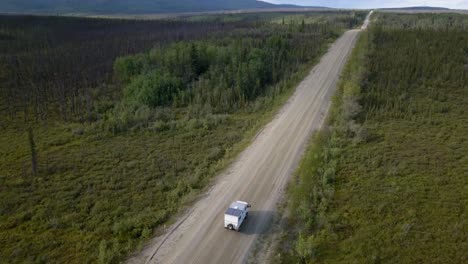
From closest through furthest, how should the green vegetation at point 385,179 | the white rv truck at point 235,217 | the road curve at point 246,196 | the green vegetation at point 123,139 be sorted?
the road curve at point 246,196 < the green vegetation at point 385,179 < the white rv truck at point 235,217 < the green vegetation at point 123,139

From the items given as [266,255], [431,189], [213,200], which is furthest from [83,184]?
[431,189]

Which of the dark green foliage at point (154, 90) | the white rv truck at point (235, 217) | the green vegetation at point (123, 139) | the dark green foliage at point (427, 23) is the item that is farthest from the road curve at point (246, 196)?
the dark green foliage at point (427, 23)

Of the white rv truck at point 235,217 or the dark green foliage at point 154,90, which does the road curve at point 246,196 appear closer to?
the white rv truck at point 235,217

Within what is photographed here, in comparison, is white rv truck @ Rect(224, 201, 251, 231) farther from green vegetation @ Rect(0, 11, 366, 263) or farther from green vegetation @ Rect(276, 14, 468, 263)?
green vegetation @ Rect(0, 11, 366, 263)

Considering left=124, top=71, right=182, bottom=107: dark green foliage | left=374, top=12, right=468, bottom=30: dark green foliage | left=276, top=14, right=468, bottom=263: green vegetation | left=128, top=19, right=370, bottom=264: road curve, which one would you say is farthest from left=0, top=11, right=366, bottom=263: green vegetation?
left=374, top=12, right=468, bottom=30: dark green foliage

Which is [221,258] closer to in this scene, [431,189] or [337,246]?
[337,246]

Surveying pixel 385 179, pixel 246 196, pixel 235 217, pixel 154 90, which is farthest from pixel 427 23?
pixel 235 217
